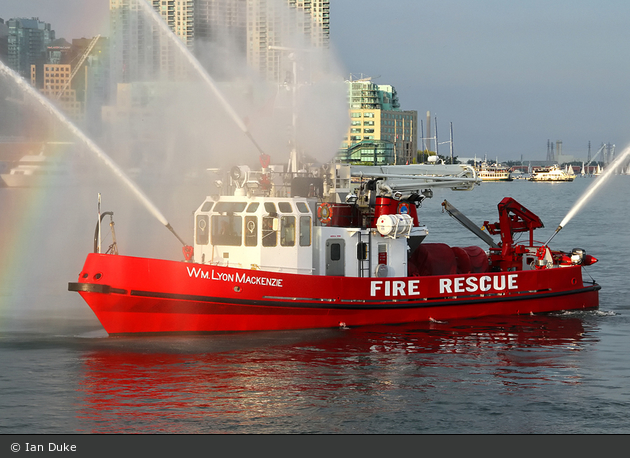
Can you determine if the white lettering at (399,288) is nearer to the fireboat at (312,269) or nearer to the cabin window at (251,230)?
the fireboat at (312,269)

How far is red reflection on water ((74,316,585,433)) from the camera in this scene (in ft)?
46.4

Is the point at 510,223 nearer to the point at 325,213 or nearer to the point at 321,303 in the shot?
the point at 325,213

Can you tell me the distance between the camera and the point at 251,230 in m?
19.8

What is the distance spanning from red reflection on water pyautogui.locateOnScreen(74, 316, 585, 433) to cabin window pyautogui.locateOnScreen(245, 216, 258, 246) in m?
2.29

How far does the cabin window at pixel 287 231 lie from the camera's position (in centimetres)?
1981

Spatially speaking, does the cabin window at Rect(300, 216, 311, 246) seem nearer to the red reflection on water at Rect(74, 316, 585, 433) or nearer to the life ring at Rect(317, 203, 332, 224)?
the life ring at Rect(317, 203, 332, 224)

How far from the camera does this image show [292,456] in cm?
1202

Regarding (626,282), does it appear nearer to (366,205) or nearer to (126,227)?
(366,205)

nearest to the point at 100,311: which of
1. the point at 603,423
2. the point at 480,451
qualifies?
the point at 480,451

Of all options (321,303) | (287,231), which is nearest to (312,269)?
(321,303)

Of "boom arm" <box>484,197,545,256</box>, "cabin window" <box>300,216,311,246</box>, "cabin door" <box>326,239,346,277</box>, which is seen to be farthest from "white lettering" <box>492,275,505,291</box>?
"cabin window" <box>300,216,311,246</box>

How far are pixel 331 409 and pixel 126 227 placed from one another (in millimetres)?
46922

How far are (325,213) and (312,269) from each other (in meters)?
1.51

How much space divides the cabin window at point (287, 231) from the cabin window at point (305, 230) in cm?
22
